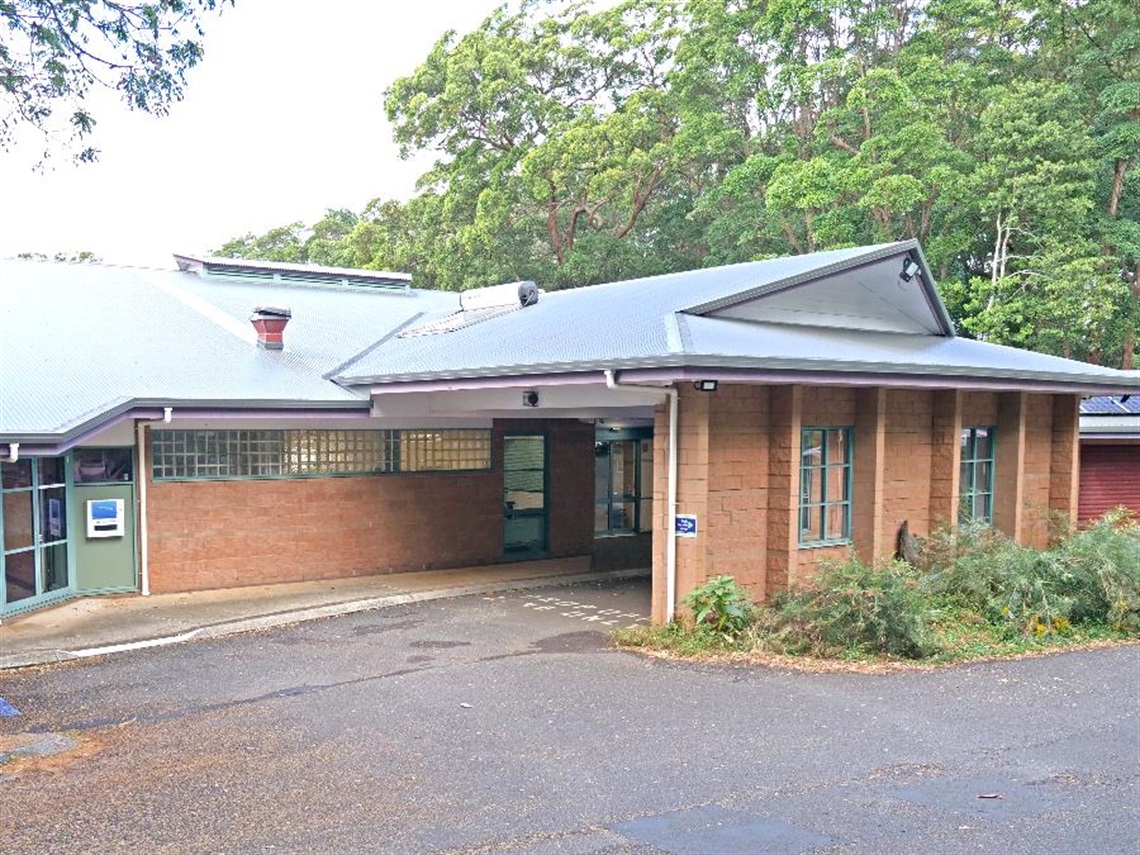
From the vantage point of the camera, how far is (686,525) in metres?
10.7

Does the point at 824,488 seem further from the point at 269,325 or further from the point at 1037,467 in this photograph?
the point at 269,325

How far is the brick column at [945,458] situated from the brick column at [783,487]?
9.14ft

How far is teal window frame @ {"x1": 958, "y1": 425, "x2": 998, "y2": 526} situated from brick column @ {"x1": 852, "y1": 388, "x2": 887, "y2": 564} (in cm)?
237

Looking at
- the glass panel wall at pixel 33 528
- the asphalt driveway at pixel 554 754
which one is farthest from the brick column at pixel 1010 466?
the glass panel wall at pixel 33 528

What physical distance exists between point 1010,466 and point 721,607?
6465mm

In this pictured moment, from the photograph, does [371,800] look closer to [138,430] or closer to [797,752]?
[797,752]

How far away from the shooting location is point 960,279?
26.4 metres

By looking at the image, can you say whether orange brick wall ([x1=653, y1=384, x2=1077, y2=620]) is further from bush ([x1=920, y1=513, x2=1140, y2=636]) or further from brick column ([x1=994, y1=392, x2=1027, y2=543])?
bush ([x1=920, y1=513, x2=1140, y2=636])

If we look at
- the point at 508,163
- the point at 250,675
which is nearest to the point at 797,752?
the point at 250,675

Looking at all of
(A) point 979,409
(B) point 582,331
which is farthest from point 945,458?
(B) point 582,331

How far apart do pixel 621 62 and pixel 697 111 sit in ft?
14.3

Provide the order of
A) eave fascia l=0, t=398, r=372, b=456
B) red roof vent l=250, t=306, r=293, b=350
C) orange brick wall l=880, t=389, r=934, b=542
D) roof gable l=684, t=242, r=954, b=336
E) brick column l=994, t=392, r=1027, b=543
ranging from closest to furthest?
eave fascia l=0, t=398, r=372, b=456, roof gable l=684, t=242, r=954, b=336, orange brick wall l=880, t=389, r=934, b=542, brick column l=994, t=392, r=1027, b=543, red roof vent l=250, t=306, r=293, b=350

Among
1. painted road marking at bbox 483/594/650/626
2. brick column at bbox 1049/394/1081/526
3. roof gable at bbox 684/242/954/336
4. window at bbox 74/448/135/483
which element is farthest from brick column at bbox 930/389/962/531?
window at bbox 74/448/135/483

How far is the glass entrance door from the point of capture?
16547mm
